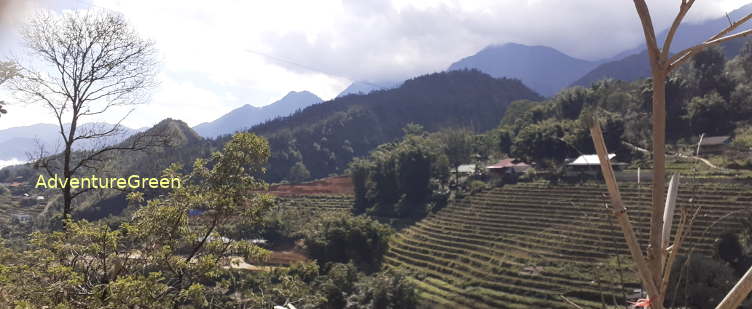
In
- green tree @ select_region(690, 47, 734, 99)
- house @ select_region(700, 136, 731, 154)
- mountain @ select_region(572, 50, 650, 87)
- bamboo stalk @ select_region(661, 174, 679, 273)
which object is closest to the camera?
bamboo stalk @ select_region(661, 174, 679, 273)

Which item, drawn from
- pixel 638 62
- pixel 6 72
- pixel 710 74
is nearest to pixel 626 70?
pixel 638 62

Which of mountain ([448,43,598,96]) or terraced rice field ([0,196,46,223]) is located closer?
terraced rice field ([0,196,46,223])

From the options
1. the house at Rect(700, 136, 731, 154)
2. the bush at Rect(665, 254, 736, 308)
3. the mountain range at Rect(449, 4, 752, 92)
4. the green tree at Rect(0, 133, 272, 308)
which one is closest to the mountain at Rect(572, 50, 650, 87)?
the mountain range at Rect(449, 4, 752, 92)

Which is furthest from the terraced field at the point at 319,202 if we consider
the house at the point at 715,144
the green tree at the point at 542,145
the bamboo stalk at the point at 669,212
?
the bamboo stalk at the point at 669,212

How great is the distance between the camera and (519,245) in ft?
71.4

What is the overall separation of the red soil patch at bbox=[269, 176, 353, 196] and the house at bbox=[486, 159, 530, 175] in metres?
13.3

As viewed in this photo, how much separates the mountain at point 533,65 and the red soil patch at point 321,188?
120949 mm

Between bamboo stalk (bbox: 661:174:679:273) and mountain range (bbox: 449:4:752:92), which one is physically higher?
mountain range (bbox: 449:4:752:92)

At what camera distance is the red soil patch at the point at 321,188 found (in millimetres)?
42438

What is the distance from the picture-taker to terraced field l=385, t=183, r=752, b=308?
674 inches

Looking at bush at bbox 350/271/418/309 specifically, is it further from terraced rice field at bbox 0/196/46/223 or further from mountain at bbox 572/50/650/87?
mountain at bbox 572/50/650/87

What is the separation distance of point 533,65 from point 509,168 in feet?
489

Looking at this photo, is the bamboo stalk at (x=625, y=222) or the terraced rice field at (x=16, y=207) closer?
the bamboo stalk at (x=625, y=222)

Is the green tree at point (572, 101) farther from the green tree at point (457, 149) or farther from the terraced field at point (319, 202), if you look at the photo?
the terraced field at point (319, 202)
